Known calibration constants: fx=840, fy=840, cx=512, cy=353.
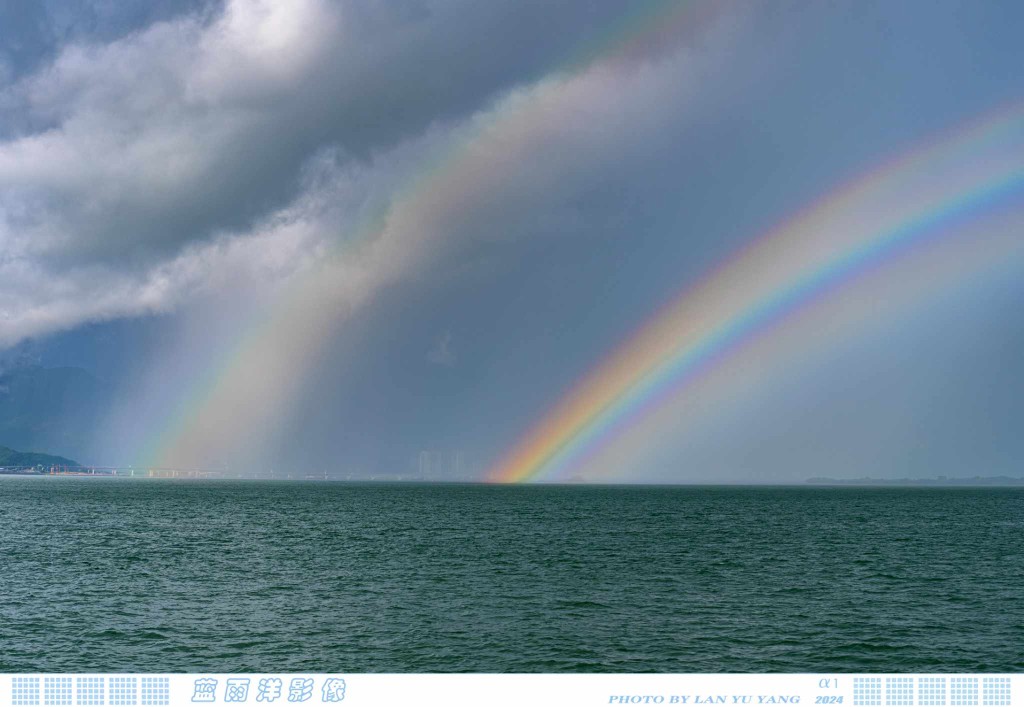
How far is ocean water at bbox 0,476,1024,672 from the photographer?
38.2m

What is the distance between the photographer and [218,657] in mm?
38000
